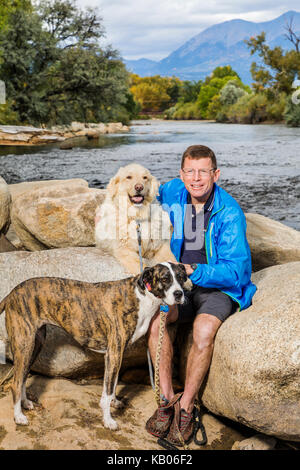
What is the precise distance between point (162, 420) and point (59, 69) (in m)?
30.3

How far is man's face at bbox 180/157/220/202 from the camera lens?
398 centimetres

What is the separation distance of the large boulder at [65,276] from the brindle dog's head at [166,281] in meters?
1.10

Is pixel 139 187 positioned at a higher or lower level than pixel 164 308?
higher

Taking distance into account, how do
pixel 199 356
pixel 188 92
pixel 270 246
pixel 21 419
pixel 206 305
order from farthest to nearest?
pixel 188 92 < pixel 270 246 < pixel 206 305 < pixel 199 356 < pixel 21 419

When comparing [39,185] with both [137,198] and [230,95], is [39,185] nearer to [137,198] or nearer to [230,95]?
[137,198]

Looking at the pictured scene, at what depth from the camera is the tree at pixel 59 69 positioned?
93.0ft

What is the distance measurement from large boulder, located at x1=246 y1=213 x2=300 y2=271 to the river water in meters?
6.55

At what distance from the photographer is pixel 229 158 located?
22.8 meters

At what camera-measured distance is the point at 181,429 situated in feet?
11.7

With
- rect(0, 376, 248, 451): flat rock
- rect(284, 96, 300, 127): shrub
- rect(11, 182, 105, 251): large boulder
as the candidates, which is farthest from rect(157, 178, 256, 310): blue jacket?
rect(284, 96, 300, 127): shrub

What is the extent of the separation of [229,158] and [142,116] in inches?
1367

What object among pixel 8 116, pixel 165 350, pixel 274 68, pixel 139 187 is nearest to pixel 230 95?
pixel 274 68

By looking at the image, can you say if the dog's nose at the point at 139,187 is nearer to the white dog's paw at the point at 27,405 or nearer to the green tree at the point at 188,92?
the white dog's paw at the point at 27,405

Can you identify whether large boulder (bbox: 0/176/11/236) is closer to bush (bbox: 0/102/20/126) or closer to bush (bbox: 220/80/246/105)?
bush (bbox: 0/102/20/126)
